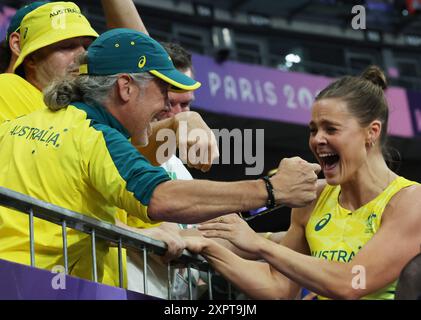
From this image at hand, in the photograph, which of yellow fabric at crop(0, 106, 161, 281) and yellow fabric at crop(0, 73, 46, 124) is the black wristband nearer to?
yellow fabric at crop(0, 106, 161, 281)

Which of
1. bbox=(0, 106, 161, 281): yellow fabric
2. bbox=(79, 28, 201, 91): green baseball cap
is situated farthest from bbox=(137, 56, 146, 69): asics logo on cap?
bbox=(0, 106, 161, 281): yellow fabric

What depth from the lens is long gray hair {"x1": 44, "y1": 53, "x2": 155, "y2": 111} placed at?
9.70 ft

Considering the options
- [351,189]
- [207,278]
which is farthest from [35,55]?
[351,189]

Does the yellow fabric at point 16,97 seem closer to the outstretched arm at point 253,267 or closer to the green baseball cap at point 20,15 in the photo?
the green baseball cap at point 20,15

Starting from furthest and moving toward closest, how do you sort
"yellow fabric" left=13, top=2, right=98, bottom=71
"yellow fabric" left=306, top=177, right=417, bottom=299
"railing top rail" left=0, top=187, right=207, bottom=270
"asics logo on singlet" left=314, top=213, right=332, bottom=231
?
"yellow fabric" left=13, top=2, right=98, bottom=71 < "asics logo on singlet" left=314, top=213, right=332, bottom=231 < "yellow fabric" left=306, top=177, right=417, bottom=299 < "railing top rail" left=0, top=187, right=207, bottom=270

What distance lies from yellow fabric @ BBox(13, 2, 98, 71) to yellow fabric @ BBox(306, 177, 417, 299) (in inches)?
46.5

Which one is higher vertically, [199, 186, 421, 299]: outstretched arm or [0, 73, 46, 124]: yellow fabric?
[0, 73, 46, 124]: yellow fabric

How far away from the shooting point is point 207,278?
3.57 m

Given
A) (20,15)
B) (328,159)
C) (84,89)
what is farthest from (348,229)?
(20,15)

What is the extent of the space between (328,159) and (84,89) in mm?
1006

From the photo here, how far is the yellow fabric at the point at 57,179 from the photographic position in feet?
8.96

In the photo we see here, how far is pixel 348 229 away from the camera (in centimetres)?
329
